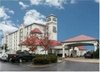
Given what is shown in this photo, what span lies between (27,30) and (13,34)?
2021 centimetres

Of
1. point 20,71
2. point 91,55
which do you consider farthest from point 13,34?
point 20,71

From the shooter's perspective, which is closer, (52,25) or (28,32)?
(52,25)

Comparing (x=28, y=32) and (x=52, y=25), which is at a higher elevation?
(x=52, y=25)

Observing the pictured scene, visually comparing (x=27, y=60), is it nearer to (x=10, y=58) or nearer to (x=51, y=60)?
(x=10, y=58)

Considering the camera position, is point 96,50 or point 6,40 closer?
point 96,50

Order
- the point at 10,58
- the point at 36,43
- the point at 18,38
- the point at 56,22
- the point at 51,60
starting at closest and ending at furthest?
the point at 51,60, the point at 10,58, the point at 36,43, the point at 56,22, the point at 18,38

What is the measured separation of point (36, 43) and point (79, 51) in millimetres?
37723

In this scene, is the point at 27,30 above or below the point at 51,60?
above

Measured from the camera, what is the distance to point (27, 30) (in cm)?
9581

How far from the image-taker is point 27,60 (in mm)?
35094

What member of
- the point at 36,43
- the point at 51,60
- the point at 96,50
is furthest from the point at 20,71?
the point at 36,43

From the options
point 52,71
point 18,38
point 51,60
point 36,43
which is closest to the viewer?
point 52,71

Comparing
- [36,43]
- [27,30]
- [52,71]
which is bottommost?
[52,71]

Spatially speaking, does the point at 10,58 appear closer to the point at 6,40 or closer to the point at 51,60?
the point at 51,60
